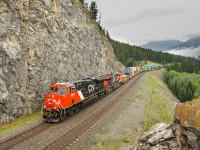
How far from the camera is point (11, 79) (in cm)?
2545

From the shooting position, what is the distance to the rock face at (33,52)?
2522 cm

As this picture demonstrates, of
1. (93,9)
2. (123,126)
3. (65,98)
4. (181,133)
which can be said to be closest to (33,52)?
(65,98)

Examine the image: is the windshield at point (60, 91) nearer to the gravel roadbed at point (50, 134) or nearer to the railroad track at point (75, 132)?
the gravel roadbed at point (50, 134)

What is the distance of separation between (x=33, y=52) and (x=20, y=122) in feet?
32.3

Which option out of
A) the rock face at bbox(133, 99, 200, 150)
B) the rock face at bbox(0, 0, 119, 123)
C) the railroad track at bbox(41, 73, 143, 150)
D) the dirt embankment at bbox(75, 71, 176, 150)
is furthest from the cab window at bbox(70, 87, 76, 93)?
the rock face at bbox(133, 99, 200, 150)

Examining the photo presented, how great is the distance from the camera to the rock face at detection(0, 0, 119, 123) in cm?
2522

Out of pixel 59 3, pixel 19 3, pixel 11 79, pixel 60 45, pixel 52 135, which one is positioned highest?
pixel 59 3

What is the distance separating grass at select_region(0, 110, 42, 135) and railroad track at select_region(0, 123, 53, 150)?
208 cm

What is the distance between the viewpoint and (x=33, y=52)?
30062 mm

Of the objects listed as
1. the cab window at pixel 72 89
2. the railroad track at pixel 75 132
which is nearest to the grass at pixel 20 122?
the cab window at pixel 72 89

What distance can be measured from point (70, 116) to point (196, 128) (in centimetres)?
2037

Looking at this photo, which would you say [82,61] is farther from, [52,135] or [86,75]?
[52,135]

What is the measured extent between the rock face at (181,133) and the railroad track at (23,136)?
37.5 ft

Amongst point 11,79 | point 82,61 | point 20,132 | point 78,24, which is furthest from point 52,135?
point 78,24
